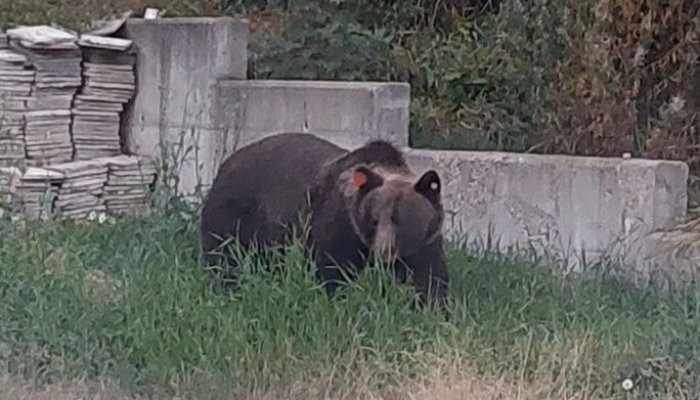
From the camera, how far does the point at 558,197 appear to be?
8.70 metres

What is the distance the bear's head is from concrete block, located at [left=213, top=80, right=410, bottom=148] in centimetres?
228

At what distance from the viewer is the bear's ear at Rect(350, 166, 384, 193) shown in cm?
715

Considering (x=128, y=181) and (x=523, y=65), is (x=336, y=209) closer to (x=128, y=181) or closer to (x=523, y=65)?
(x=128, y=181)

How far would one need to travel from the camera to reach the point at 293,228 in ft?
25.0

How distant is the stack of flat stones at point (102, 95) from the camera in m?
10.3

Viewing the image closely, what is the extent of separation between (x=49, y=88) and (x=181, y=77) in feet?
2.86

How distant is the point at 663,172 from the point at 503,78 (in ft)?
11.2

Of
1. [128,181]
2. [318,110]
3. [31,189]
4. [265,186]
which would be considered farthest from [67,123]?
[265,186]

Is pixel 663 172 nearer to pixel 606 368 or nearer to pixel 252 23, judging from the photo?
pixel 606 368

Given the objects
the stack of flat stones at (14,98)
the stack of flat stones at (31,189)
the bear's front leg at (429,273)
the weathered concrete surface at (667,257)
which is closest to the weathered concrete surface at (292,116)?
the stack of flat stones at (31,189)

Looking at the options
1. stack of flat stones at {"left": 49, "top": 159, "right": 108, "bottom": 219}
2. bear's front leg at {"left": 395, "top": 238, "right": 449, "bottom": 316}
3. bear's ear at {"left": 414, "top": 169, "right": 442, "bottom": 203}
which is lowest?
stack of flat stones at {"left": 49, "top": 159, "right": 108, "bottom": 219}

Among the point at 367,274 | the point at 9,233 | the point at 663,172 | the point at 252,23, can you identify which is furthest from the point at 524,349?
the point at 252,23

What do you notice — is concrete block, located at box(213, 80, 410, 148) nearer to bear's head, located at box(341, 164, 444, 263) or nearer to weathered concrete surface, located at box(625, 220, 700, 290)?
weathered concrete surface, located at box(625, 220, 700, 290)

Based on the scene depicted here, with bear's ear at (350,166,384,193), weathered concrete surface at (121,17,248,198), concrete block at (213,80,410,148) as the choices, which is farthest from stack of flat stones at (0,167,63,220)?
bear's ear at (350,166,384,193)
